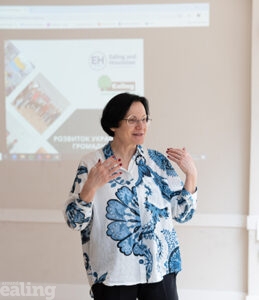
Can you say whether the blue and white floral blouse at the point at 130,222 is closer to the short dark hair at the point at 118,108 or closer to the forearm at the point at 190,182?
the forearm at the point at 190,182

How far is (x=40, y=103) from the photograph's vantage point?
327 centimetres

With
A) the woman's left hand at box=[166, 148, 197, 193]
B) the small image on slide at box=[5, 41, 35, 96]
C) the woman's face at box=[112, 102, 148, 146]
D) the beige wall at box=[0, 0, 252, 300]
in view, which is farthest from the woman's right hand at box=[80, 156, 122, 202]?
the small image on slide at box=[5, 41, 35, 96]

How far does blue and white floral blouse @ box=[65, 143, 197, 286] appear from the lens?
164 centimetres

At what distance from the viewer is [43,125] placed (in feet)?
10.7

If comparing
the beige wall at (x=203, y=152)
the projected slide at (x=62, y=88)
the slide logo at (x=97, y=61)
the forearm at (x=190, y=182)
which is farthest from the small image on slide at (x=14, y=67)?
the forearm at (x=190, y=182)

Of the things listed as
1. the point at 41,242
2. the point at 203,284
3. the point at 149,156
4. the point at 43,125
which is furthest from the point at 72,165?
the point at 149,156

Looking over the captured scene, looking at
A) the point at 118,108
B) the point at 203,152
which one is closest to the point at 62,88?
the point at 203,152

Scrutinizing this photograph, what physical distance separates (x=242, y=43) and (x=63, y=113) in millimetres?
1376

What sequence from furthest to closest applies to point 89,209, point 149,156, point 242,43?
1. point 242,43
2. point 149,156
3. point 89,209

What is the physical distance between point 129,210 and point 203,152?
1.56m

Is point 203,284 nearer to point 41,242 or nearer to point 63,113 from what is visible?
point 41,242

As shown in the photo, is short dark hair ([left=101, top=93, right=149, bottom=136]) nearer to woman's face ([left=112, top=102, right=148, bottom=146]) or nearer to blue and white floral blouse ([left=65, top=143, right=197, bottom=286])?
woman's face ([left=112, top=102, right=148, bottom=146])

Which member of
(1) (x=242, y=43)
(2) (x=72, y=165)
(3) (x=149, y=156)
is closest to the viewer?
(3) (x=149, y=156)

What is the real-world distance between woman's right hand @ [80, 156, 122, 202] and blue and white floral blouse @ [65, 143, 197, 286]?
1.5 inches
